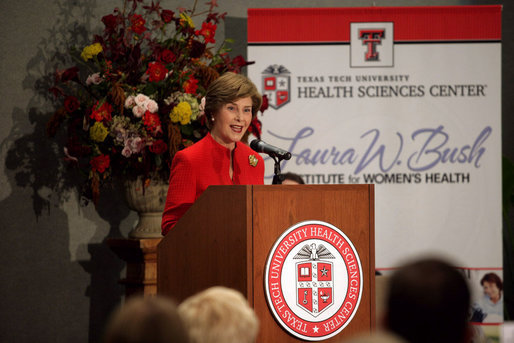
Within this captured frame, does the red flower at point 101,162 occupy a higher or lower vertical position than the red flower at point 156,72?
lower

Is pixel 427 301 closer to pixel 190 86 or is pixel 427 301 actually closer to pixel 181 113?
pixel 181 113

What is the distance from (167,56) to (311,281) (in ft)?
6.61

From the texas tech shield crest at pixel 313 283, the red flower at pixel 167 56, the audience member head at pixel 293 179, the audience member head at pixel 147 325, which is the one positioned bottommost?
the texas tech shield crest at pixel 313 283

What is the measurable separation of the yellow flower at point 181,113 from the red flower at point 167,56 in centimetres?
29

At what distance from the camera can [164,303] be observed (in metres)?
1.01

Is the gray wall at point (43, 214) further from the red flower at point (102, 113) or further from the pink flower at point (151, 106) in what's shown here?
the pink flower at point (151, 106)

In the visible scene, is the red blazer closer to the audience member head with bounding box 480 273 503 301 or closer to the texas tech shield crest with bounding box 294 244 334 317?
the texas tech shield crest with bounding box 294 244 334 317

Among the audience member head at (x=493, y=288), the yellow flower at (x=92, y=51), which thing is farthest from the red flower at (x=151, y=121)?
the audience member head at (x=493, y=288)

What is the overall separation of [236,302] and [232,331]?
0.21 feet

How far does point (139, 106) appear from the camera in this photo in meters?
3.45

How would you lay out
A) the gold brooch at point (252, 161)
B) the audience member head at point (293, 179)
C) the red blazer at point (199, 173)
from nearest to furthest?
the red blazer at point (199, 173), the gold brooch at point (252, 161), the audience member head at point (293, 179)

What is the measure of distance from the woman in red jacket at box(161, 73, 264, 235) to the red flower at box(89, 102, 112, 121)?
1159 millimetres

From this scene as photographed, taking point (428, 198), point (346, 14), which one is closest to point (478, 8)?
point (346, 14)

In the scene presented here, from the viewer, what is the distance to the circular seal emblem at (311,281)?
1.91 metres
